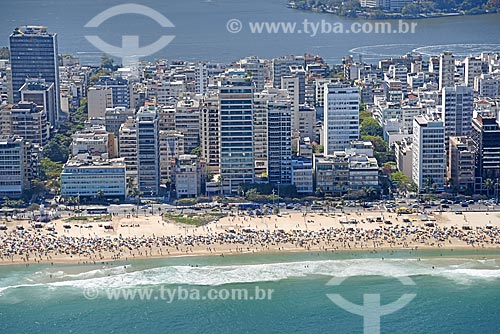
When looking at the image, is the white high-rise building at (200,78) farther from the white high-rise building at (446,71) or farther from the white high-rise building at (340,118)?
the white high-rise building at (340,118)

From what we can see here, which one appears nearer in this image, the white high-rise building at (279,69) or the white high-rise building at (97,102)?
the white high-rise building at (97,102)

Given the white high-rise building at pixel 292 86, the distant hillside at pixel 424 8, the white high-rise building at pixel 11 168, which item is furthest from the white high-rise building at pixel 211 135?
the distant hillside at pixel 424 8

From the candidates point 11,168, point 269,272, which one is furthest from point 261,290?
point 11,168

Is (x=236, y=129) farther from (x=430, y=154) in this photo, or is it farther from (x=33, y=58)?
(x=33, y=58)

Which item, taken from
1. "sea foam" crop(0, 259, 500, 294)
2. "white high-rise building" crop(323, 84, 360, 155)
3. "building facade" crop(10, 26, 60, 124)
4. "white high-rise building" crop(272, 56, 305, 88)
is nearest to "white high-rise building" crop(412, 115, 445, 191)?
"white high-rise building" crop(323, 84, 360, 155)

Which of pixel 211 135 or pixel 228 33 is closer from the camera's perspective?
pixel 211 135

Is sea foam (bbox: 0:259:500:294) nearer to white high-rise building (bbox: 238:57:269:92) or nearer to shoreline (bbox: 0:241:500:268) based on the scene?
shoreline (bbox: 0:241:500:268)
